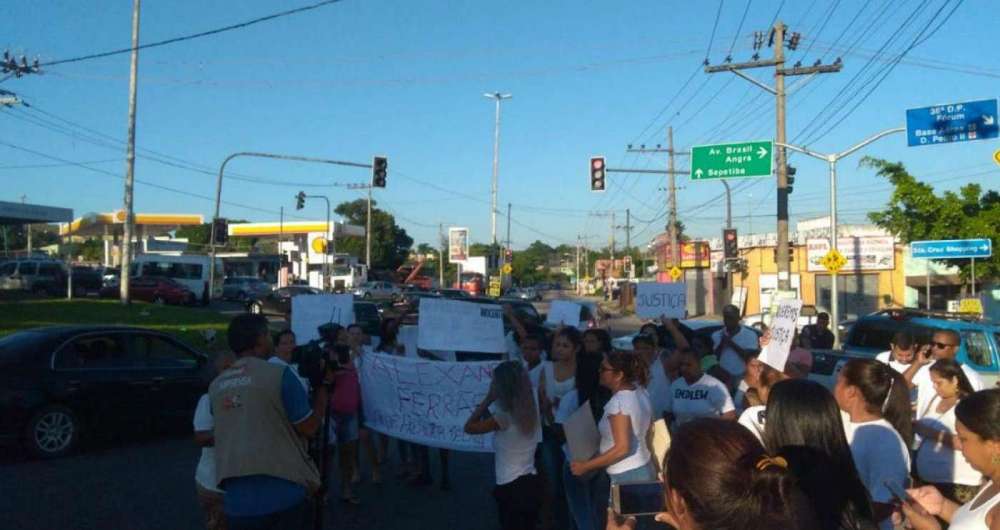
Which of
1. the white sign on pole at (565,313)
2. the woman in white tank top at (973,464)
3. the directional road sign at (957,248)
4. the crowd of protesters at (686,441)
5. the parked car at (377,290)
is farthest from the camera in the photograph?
the parked car at (377,290)

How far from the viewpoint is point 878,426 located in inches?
161

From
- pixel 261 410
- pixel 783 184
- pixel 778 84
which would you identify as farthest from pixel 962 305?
pixel 261 410

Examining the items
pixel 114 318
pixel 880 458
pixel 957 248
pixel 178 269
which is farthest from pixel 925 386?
pixel 178 269

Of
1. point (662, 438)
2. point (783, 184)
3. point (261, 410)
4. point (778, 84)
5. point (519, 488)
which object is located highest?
point (778, 84)

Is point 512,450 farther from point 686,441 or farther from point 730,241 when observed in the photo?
point 730,241

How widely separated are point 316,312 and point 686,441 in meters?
8.27

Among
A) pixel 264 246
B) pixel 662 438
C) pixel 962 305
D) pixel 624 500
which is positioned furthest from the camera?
pixel 264 246

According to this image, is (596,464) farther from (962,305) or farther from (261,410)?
(962,305)

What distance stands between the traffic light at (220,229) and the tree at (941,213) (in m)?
24.3

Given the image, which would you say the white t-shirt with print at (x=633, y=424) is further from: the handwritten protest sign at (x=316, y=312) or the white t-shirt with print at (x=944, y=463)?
the handwritten protest sign at (x=316, y=312)

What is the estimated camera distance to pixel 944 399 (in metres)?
5.49

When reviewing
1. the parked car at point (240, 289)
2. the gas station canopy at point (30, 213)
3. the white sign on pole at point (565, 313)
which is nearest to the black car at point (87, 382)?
the white sign on pole at point (565, 313)

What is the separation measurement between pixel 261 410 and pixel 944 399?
4.22m

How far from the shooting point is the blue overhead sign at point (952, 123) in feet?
60.6
